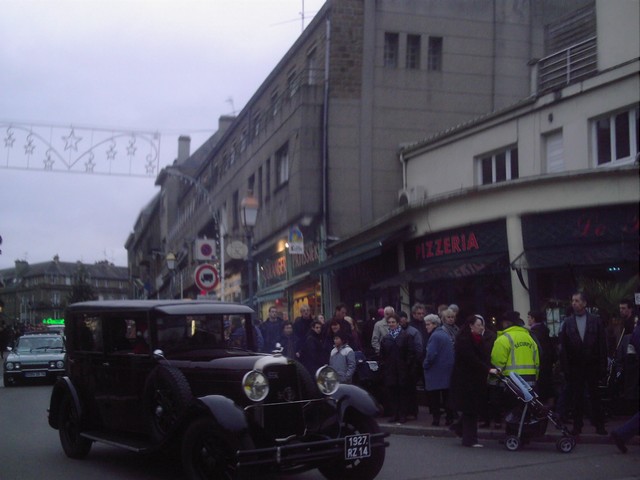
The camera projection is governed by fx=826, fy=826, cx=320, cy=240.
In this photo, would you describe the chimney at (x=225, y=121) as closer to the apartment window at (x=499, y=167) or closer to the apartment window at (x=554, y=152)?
the apartment window at (x=499, y=167)

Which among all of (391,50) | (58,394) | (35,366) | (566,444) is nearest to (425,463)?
(566,444)

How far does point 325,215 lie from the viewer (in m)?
25.5

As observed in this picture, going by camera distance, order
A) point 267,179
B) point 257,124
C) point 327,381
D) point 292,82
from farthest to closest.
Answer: point 257,124, point 267,179, point 292,82, point 327,381

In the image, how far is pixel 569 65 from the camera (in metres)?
19.5

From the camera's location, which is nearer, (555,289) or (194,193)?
(555,289)

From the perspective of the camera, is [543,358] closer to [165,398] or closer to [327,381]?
[327,381]

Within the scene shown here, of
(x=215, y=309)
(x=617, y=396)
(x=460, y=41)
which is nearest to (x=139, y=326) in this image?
(x=215, y=309)

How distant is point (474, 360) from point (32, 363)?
16.7 meters

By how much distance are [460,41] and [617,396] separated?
1695 cm

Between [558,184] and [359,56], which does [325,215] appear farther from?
[558,184]

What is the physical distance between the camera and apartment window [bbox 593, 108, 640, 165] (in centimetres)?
1602

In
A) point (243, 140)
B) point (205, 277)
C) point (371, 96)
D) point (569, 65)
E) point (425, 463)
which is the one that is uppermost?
point (243, 140)

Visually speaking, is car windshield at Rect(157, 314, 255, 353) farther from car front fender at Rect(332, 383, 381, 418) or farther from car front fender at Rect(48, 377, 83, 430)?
car front fender at Rect(48, 377, 83, 430)

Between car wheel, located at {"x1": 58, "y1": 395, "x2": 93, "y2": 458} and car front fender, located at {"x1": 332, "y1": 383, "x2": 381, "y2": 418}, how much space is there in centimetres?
352
